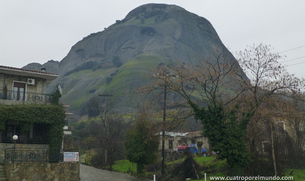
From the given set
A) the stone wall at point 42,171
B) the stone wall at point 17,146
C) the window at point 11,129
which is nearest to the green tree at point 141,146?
the stone wall at point 42,171

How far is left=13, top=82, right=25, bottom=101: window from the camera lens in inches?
1127

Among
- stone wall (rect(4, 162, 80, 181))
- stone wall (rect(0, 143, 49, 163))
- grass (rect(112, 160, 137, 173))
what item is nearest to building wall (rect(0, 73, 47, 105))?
stone wall (rect(0, 143, 49, 163))

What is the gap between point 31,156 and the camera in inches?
907

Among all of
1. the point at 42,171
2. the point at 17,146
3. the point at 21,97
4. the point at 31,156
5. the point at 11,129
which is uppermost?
the point at 21,97

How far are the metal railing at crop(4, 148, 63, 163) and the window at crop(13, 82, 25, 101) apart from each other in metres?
6.28

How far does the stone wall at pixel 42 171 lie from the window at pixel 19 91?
8.00m

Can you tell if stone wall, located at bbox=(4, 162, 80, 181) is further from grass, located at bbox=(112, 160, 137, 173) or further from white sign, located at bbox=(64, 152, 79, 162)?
grass, located at bbox=(112, 160, 137, 173)

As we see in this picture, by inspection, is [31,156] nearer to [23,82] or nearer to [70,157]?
[70,157]

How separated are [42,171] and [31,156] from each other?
1372 mm

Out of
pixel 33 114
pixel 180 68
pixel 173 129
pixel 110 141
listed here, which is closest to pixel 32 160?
pixel 33 114

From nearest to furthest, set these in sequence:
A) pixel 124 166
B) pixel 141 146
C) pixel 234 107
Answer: pixel 234 107
pixel 141 146
pixel 124 166

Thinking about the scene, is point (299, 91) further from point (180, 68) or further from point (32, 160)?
point (32, 160)

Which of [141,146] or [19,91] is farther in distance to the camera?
[141,146]

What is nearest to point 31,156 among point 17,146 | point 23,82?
point 17,146
